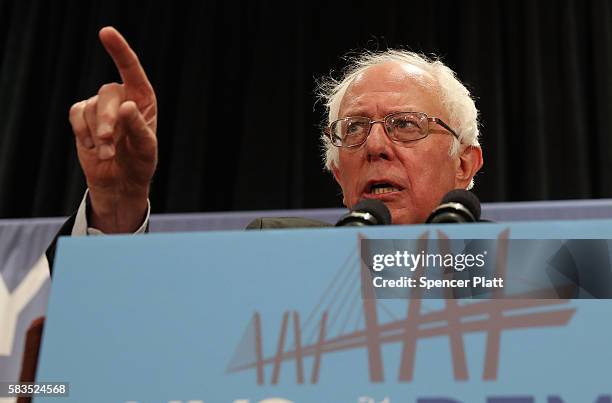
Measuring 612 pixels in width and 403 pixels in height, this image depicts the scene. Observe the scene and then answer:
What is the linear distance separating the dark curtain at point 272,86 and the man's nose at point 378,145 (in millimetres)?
1135

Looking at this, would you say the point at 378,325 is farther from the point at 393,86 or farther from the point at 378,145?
the point at 393,86

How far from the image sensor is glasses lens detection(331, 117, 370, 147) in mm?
1432

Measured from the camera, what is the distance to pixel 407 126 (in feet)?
4.68

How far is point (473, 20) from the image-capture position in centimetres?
265

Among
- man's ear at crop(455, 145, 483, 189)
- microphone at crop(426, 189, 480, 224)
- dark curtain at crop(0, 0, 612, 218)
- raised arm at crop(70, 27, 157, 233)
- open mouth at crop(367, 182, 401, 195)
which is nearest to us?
microphone at crop(426, 189, 480, 224)

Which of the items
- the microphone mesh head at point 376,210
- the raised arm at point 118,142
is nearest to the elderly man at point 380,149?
the raised arm at point 118,142

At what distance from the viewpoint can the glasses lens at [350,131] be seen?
1432mm

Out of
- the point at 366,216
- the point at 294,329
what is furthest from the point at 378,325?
the point at 366,216

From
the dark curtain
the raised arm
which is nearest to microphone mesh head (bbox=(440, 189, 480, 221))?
the raised arm

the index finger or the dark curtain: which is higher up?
the dark curtain

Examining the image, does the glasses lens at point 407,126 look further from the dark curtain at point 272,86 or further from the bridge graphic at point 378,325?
the dark curtain at point 272,86

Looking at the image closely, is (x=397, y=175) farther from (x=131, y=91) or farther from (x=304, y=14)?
(x=304, y=14)

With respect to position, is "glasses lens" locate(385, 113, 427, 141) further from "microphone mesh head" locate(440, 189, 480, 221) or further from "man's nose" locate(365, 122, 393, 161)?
"microphone mesh head" locate(440, 189, 480, 221)

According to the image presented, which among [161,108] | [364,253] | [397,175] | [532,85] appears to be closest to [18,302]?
[161,108]
